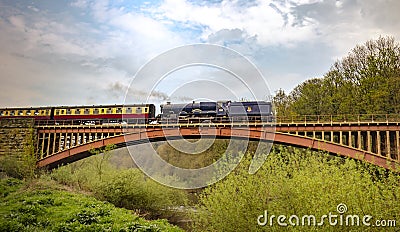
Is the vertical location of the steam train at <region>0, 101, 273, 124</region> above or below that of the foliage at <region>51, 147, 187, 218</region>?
above

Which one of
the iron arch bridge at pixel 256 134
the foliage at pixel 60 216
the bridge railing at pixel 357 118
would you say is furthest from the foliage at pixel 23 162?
the bridge railing at pixel 357 118

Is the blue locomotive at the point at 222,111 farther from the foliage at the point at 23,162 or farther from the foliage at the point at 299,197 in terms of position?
the foliage at the point at 299,197

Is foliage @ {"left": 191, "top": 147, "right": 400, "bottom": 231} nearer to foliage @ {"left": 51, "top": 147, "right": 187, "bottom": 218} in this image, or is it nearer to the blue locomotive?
foliage @ {"left": 51, "top": 147, "right": 187, "bottom": 218}

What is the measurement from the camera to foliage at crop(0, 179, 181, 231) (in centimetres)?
1551

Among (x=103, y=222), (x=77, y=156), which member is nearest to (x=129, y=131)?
(x=77, y=156)

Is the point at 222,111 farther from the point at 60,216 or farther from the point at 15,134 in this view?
the point at 15,134

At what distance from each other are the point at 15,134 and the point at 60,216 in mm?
19576

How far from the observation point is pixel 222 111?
107ft

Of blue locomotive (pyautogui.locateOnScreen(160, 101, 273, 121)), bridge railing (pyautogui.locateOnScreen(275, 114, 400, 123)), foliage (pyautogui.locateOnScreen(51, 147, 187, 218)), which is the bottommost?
foliage (pyautogui.locateOnScreen(51, 147, 187, 218))

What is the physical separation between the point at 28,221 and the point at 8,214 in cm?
139

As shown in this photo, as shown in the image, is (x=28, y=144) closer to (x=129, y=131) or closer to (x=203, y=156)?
(x=129, y=131)

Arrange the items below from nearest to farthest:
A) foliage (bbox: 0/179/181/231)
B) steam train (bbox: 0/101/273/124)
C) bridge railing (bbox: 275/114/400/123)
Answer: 1. foliage (bbox: 0/179/181/231)
2. bridge railing (bbox: 275/114/400/123)
3. steam train (bbox: 0/101/273/124)

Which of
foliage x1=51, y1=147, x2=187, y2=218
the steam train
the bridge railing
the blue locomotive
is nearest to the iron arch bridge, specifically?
the bridge railing

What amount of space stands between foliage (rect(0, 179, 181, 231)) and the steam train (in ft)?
41.7
